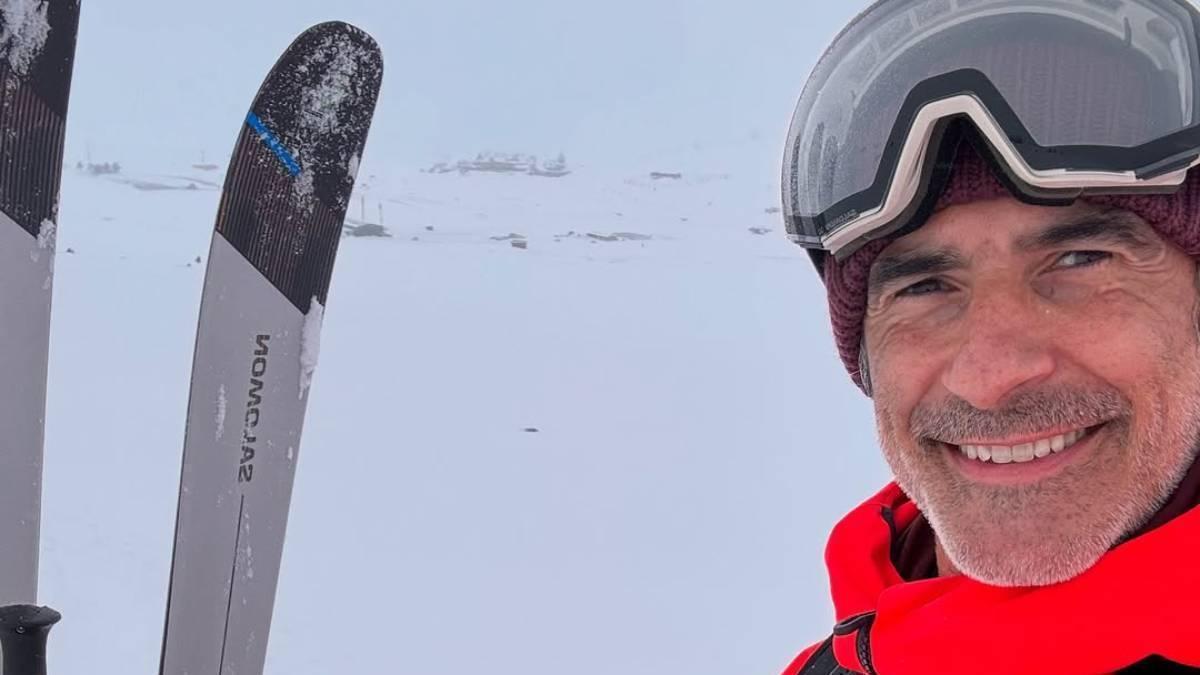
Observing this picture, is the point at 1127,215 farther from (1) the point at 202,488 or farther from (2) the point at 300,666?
(2) the point at 300,666

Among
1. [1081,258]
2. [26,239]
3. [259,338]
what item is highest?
[1081,258]

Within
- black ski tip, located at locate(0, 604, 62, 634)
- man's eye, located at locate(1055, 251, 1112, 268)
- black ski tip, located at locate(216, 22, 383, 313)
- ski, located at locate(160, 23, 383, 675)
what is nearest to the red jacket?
man's eye, located at locate(1055, 251, 1112, 268)

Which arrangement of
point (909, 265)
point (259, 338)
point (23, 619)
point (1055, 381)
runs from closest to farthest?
point (1055, 381)
point (909, 265)
point (23, 619)
point (259, 338)

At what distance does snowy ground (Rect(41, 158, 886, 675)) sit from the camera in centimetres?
493

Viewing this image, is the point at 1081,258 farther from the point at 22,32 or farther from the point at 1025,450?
the point at 22,32

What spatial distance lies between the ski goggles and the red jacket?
43 cm

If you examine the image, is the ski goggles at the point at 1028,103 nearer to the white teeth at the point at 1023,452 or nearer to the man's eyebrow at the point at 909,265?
the man's eyebrow at the point at 909,265

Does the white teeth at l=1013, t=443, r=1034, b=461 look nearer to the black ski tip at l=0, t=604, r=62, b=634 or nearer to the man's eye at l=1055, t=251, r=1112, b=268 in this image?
the man's eye at l=1055, t=251, r=1112, b=268

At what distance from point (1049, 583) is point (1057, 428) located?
0.62ft

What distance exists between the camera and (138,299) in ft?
45.1

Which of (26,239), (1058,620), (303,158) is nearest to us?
(1058,620)

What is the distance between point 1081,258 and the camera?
50.0 inches

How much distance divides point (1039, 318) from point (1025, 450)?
0.16m

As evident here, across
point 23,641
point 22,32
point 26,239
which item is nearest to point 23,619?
point 23,641
